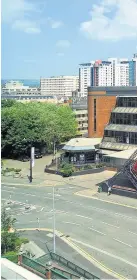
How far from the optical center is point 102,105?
6656cm

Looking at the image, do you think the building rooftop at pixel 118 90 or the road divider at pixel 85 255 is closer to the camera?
the road divider at pixel 85 255

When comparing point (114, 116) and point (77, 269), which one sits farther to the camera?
point (114, 116)

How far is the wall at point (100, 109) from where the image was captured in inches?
2594

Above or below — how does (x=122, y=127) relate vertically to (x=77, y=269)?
above

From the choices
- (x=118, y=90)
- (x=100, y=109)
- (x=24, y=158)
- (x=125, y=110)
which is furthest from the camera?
(x=24, y=158)

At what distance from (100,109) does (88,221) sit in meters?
33.7

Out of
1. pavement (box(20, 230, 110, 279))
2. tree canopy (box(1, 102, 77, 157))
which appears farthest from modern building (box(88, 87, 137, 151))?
pavement (box(20, 230, 110, 279))

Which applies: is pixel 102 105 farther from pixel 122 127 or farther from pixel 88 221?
pixel 88 221

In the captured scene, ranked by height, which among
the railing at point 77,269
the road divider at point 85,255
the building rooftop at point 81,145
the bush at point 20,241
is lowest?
the road divider at point 85,255

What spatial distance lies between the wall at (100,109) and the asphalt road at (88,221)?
2136 cm

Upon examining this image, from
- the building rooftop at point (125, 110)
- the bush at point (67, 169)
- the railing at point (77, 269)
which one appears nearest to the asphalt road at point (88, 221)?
the railing at point (77, 269)

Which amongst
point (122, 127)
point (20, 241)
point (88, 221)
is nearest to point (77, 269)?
point (20, 241)

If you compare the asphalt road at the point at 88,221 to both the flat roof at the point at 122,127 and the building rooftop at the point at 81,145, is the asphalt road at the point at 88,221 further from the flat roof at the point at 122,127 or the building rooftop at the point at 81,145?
the flat roof at the point at 122,127

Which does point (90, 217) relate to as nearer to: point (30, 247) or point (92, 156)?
point (30, 247)
